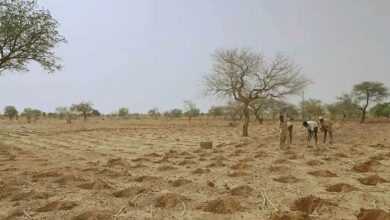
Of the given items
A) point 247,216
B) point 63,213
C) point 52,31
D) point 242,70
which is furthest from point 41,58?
point 242,70

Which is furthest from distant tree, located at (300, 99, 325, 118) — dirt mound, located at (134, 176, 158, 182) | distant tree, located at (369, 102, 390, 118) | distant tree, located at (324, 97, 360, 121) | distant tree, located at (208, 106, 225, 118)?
dirt mound, located at (134, 176, 158, 182)

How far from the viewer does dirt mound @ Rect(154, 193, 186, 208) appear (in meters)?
7.46

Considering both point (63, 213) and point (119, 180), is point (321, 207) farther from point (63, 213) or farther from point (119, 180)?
point (119, 180)

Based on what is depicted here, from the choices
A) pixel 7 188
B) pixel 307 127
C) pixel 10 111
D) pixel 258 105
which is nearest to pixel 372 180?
pixel 7 188

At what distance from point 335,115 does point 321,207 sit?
63442 millimetres

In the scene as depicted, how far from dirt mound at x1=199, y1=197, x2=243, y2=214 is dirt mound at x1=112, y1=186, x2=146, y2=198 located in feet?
5.92

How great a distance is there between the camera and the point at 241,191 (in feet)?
27.2

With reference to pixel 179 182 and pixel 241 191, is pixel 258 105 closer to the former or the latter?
pixel 179 182

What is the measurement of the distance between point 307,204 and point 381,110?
6344 centimetres

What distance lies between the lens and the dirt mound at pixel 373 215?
→ 19.6 feet

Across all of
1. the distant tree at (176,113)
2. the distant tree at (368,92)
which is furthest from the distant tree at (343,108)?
the distant tree at (176,113)

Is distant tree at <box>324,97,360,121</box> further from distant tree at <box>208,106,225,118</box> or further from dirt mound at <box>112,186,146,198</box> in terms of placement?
dirt mound at <box>112,186,146,198</box>

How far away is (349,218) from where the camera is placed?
6.30 m

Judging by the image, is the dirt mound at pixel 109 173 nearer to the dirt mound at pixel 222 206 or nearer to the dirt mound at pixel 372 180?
the dirt mound at pixel 222 206
